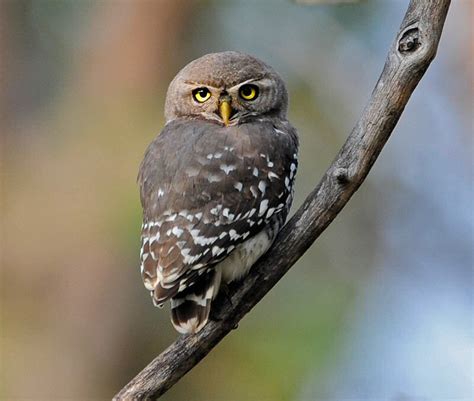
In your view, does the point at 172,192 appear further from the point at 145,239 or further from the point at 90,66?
the point at 90,66

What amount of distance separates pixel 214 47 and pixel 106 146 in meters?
1.62

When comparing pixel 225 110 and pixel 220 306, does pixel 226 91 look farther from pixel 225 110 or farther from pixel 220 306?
pixel 220 306

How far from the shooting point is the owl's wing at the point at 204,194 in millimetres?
4188

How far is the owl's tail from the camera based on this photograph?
13.3ft

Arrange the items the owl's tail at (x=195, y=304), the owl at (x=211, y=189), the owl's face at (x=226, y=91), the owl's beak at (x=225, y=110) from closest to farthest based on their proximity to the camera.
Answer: the owl's tail at (x=195, y=304) → the owl at (x=211, y=189) → the owl's beak at (x=225, y=110) → the owl's face at (x=226, y=91)

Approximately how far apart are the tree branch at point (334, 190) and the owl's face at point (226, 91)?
1.04 metres

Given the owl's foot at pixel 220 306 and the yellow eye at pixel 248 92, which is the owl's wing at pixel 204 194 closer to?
the owl's foot at pixel 220 306

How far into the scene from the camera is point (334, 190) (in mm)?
3951

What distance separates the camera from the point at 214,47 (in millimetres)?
9391

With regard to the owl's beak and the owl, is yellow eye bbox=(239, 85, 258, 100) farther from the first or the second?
the owl's beak

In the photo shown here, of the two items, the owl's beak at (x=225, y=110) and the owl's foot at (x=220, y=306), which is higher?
the owl's beak at (x=225, y=110)

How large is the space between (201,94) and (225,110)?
263 millimetres

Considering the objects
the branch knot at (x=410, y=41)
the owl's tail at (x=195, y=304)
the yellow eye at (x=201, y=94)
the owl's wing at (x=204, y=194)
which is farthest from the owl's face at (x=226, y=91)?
the branch knot at (x=410, y=41)

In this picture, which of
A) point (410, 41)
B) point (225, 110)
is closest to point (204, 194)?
point (225, 110)
